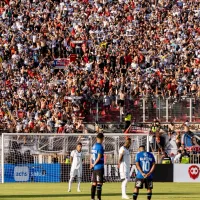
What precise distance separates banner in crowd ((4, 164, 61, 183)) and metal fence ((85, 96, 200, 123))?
354 inches

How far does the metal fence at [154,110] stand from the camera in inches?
2151

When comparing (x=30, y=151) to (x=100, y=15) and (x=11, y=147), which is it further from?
(x=100, y=15)

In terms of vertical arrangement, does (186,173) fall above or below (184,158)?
below

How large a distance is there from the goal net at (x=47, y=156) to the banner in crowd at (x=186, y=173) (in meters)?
2.16

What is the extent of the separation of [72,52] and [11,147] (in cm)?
1514

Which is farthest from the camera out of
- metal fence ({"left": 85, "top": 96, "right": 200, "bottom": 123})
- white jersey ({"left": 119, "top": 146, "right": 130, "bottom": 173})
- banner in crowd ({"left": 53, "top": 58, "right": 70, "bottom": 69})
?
banner in crowd ({"left": 53, "top": 58, "right": 70, "bottom": 69})

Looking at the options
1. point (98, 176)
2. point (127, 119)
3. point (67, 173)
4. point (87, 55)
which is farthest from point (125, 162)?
point (87, 55)

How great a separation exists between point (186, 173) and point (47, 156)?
705 cm

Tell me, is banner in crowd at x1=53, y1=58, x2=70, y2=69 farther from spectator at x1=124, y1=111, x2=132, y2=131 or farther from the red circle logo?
the red circle logo

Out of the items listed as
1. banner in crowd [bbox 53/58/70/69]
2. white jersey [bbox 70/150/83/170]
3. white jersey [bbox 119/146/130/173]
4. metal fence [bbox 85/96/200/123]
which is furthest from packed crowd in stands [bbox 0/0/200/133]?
white jersey [bbox 119/146/130/173]

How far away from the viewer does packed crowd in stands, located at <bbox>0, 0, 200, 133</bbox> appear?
55625 mm

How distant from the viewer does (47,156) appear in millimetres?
47094

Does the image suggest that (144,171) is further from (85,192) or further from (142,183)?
(85,192)

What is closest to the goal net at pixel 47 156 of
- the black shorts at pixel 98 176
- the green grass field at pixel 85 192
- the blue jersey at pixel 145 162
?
the green grass field at pixel 85 192
